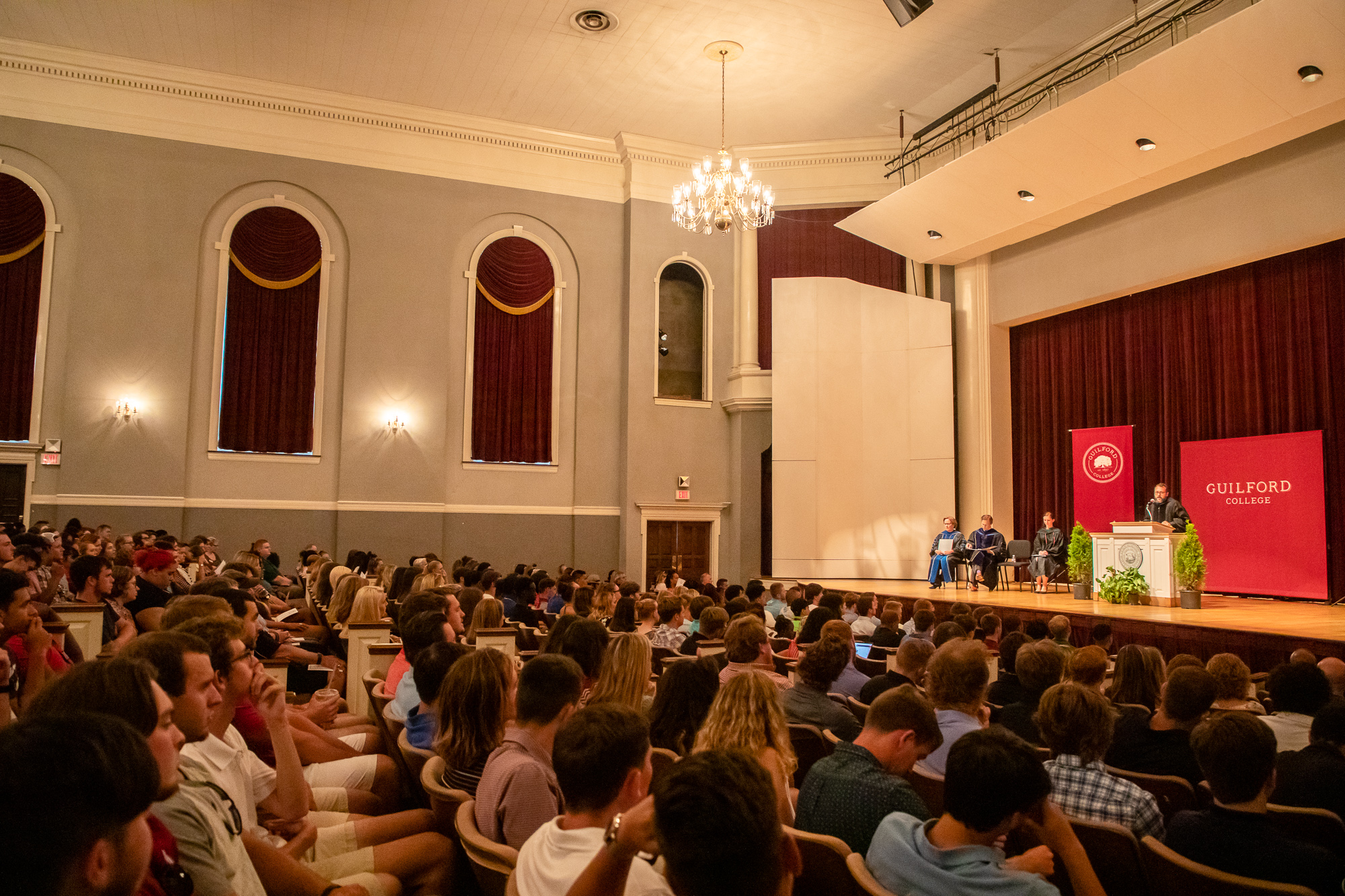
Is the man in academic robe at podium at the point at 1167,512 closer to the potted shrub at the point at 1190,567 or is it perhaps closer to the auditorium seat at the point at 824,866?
the potted shrub at the point at 1190,567

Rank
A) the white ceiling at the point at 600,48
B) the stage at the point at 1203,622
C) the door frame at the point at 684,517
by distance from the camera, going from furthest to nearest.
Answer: the door frame at the point at 684,517
the white ceiling at the point at 600,48
the stage at the point at 1203,622

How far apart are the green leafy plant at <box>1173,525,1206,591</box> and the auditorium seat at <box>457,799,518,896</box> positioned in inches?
361

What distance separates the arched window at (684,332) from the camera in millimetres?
14570

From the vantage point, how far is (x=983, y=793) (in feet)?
6.19

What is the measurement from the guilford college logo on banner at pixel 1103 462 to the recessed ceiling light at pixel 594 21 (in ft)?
27.0

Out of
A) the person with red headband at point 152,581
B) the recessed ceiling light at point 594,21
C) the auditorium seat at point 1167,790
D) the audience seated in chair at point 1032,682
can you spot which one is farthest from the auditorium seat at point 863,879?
the recessed ceiling light at point 594,21

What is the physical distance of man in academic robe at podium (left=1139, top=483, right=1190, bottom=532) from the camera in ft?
33.3

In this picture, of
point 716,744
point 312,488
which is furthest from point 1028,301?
point 716,744

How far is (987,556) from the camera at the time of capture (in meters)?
11.9

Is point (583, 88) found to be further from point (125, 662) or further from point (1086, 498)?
point (125, 662)

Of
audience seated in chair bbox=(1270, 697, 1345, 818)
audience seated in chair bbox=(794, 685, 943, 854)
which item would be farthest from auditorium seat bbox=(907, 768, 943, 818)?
audience seated in chair bbox=(1270, 697, 1345, 818)

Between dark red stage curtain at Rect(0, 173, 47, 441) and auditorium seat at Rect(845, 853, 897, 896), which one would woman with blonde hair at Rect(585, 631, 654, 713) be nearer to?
auditorium seat at Rect(845, 853, 897, 896)

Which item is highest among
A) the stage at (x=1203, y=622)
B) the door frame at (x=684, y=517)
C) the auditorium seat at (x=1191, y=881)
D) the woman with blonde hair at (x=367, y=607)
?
the door frame at (x=684, y=517)

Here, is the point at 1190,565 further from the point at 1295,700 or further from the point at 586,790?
the point at 586,790
